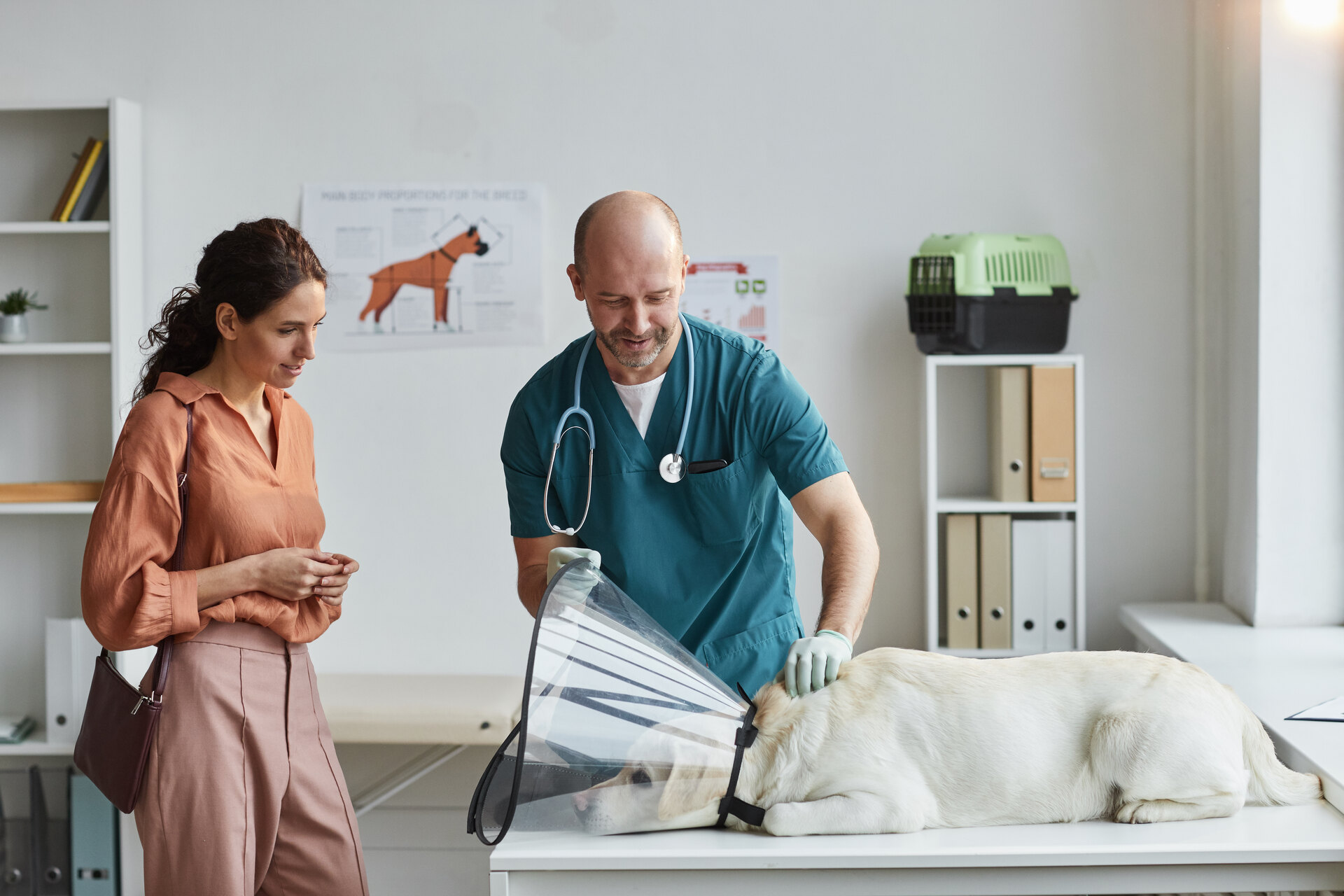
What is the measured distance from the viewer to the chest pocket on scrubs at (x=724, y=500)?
1.53 meters

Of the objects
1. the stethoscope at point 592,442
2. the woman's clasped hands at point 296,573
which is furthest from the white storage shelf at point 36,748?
the stethoscope at point 592,442

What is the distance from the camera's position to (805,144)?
8.97 ft

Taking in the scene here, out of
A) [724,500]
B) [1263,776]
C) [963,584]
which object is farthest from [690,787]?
[963,584]

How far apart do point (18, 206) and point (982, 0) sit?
266 centimetres

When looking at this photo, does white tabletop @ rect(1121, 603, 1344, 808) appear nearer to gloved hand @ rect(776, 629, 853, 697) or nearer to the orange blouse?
gloved hand @ rect(776, 629, 853, 697)

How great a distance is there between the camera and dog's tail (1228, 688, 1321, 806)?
1259 millimetres

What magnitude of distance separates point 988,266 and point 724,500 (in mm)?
1263

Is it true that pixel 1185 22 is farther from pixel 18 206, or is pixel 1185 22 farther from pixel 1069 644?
pixel 18 206

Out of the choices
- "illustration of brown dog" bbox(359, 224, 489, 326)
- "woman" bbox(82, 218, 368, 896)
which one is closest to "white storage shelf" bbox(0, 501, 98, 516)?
"illustration of brown dog" bbox(359, 224, 489, 326)

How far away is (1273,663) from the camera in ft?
6.63

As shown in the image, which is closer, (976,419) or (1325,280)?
(1325,280)

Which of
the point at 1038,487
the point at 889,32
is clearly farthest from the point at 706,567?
the point at 889,32

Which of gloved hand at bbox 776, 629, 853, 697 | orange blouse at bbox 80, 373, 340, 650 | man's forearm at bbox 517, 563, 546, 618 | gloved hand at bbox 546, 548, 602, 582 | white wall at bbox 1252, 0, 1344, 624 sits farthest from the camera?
white wall at bbox 1252, 0, 1344, 624

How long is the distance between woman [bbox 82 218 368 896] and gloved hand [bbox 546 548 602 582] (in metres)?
0.40
